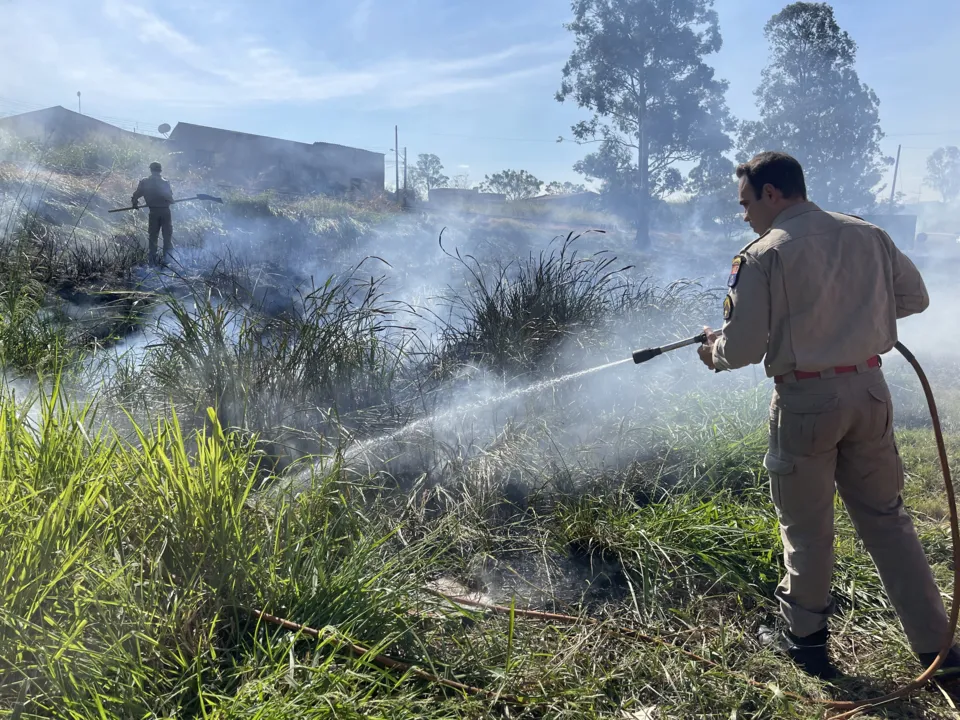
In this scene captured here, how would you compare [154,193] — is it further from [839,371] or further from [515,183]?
[515,183]

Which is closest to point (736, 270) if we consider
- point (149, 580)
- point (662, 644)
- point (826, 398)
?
point (826, 398)

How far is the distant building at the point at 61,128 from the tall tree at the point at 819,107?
20.8m

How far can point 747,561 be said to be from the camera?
295cm

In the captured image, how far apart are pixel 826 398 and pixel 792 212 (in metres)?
0.72

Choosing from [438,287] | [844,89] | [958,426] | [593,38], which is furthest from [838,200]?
[958,426]

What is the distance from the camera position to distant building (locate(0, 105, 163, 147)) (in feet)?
56.7

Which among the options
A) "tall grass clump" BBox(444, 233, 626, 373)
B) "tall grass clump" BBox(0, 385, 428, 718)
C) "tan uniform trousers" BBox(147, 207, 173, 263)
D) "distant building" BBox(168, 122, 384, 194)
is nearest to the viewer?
"tall grass clump" BBox(0, 385, 428, 718)

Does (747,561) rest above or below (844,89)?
below

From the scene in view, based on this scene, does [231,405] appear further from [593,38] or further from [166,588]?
[593,38]

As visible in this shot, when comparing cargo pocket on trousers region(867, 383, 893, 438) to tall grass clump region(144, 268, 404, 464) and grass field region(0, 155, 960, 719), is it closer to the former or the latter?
grass field region(0, 155, 960, 719)

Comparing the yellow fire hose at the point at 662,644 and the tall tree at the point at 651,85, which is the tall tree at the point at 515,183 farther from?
the yellow fire hose at the point at 662,644

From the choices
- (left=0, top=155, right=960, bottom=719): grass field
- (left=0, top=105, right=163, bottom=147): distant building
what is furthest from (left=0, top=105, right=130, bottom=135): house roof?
(left=0, top=155, right=960, bottom=719): grass field

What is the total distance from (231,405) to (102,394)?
78 centimetres

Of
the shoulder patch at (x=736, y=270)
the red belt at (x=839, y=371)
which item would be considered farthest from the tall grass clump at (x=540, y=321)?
the red belt at (x=839, y=371)
